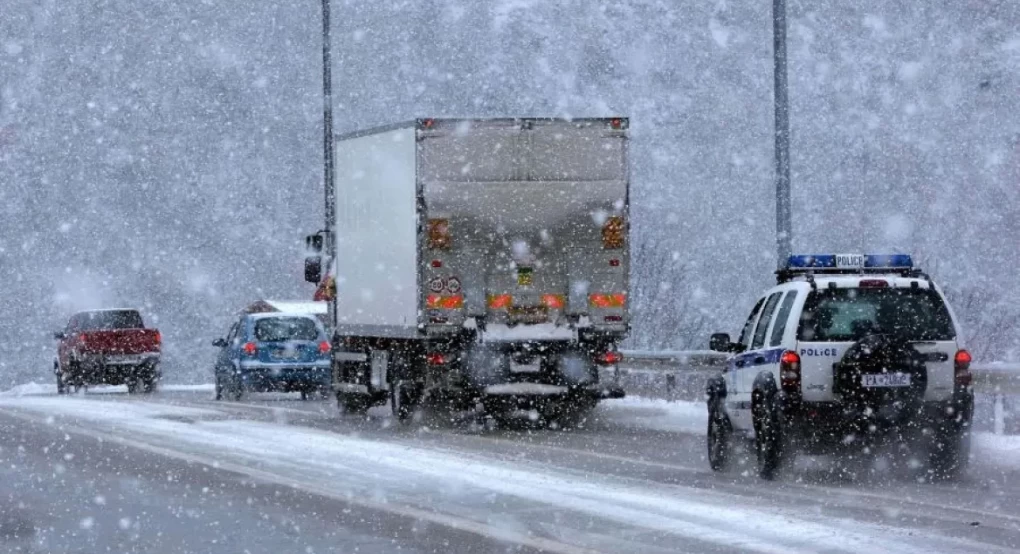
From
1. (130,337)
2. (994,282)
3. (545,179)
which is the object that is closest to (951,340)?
(545,179)

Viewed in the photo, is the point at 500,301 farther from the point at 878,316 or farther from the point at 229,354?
the point at 229,354

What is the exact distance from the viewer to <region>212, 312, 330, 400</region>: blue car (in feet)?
106

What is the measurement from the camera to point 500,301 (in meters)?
22.8

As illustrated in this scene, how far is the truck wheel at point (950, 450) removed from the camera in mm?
14820

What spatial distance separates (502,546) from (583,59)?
139 m

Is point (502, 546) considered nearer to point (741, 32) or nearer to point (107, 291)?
point (107, 291)

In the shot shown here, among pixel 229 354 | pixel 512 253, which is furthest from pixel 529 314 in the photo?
pixel 229 354

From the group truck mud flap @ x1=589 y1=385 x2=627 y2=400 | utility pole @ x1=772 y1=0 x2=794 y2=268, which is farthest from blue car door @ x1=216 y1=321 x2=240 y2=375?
utility pole @ x1=772 y1=0 x2=794 y2=268

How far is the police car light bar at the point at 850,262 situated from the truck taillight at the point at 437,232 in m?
7.84

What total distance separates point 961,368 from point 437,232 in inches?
355

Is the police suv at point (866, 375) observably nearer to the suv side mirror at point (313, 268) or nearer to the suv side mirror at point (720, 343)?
the suv side mirror at point (720, 343)

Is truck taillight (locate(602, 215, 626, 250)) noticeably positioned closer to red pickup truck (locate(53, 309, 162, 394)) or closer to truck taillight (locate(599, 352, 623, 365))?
truck taillight (locate(599, 352, 623, 365))

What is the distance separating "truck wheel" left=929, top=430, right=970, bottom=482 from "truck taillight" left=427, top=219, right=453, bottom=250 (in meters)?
8.88

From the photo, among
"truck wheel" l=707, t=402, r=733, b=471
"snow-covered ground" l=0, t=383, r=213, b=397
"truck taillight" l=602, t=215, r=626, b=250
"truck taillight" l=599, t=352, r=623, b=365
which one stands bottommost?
"snow-covered ground" l=0, t=383, r=213, b=397
